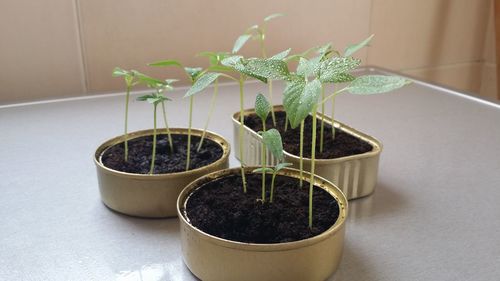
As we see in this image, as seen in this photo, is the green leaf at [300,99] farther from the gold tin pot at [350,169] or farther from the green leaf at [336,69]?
the gold tin pot at [350,169]

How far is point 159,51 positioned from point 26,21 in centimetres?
31

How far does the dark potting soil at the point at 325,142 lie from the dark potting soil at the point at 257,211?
0.10m

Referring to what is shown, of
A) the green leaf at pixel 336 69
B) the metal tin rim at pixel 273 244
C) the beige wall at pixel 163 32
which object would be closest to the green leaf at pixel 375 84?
the green leaf at pixel 336 69

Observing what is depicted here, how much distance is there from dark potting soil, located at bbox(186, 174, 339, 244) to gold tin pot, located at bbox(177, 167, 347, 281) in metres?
0.02

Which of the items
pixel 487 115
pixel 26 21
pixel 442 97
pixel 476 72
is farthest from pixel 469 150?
pixel 476 72

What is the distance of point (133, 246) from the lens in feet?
1.83

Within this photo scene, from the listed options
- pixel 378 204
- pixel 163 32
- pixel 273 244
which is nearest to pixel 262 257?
pixel 273 244

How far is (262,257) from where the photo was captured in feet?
1.46

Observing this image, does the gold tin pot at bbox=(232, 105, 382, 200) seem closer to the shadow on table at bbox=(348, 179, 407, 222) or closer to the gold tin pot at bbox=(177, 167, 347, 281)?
the shadow on table at bbox=(348, 179, 407, 222)

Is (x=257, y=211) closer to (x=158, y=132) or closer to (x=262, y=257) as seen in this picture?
(x=262, y=257)

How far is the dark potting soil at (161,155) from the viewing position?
25.2 inches

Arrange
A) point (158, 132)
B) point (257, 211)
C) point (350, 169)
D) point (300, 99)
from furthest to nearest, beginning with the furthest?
point (158, 132)
point (350, 169)
point (257, 211)
point (300, 99)

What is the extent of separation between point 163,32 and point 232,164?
562mm

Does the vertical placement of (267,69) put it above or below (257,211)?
above
